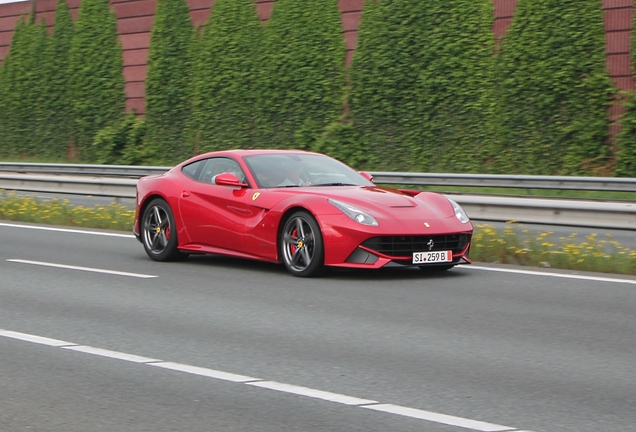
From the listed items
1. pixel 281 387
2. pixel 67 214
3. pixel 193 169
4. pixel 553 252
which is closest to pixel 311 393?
pixel 281 387

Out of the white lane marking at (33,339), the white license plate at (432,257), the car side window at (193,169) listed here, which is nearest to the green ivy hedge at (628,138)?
the car side window at (193,169)

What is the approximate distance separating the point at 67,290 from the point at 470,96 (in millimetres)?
18236

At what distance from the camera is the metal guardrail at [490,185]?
51.8 feet

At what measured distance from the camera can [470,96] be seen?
2655 centimetres

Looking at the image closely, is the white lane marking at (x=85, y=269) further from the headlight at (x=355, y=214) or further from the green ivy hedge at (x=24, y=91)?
the green ivy hedge at (x=24, y=91)

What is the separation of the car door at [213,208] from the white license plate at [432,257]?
1857 mm

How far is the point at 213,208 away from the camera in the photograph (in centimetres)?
1123

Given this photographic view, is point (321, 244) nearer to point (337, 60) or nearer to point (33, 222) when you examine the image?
point (33, 222)

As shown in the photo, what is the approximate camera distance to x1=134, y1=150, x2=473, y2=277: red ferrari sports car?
991cm

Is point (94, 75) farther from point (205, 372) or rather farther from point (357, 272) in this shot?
point (205, 372)

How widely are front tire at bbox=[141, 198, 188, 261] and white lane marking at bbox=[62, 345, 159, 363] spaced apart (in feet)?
15.4

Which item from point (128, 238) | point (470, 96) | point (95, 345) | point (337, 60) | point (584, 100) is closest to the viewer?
point (95, 345)

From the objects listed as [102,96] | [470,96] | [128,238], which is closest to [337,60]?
[470,96]

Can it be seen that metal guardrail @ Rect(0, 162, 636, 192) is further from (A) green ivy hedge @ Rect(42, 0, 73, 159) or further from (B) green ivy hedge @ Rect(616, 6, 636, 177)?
(A) green ivy hedge @ Rect(42, 0, 73, 159)
